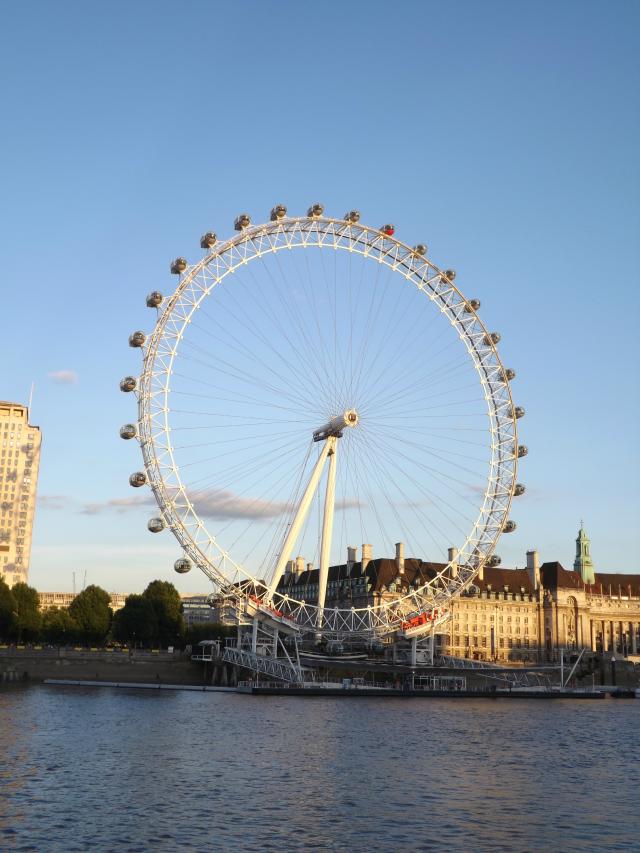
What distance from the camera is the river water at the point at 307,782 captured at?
3375 centimetres

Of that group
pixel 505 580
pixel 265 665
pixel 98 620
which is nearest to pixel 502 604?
pixel 505 580

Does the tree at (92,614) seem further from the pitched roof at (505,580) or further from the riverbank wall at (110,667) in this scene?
the pitched roof at (505,580)

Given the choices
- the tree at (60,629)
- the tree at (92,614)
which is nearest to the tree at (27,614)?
the tree at (60,629)

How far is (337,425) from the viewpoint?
326 ft

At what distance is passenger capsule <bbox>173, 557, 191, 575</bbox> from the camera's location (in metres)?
91.4

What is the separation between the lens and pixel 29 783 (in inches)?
1635

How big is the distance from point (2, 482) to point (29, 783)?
163 m

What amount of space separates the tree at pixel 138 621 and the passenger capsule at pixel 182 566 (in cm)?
4987

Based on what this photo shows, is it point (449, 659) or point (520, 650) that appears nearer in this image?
point (449, 659)

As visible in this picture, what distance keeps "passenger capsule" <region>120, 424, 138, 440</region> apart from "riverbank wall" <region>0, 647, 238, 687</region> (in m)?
39.9

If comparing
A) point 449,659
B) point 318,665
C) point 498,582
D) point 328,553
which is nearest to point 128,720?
point 328,553

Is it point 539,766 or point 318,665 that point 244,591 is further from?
point 539,766

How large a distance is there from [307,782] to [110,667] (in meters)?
85.5

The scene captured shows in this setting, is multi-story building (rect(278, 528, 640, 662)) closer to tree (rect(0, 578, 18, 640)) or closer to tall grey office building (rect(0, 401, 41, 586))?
tall grey office building (rect(0, 401, 41, 586))
